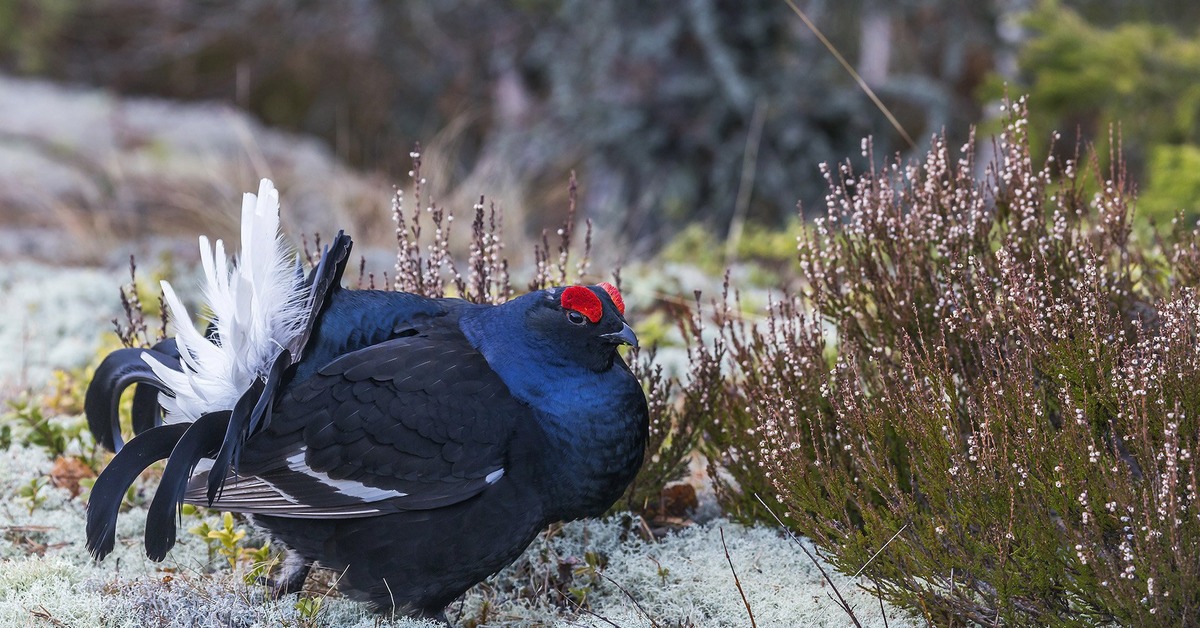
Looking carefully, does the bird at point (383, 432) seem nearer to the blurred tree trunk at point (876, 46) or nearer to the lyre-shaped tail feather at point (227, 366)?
the lyre-shaped tail feather at point (227, 366)

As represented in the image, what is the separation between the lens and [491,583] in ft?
10.4

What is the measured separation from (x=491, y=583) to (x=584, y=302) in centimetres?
99

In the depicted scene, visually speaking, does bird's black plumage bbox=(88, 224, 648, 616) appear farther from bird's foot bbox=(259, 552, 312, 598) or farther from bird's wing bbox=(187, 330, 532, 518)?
bird's foot bbox=(259, 552, 312, 598)

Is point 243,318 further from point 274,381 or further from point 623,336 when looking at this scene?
point 623,336

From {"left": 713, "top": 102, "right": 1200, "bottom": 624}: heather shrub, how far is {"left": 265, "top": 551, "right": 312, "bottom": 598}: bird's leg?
127cm

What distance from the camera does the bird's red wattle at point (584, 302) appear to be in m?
2.73

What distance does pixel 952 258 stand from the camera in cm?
292

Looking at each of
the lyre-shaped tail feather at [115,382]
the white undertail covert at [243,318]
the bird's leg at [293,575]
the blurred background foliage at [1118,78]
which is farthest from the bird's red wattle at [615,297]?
the blurred background foliage at [1118,78]

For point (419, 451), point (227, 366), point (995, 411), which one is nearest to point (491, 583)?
point (419, 451)

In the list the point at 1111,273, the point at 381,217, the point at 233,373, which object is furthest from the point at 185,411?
the point at 381,217

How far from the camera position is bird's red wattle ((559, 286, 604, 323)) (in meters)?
2.73

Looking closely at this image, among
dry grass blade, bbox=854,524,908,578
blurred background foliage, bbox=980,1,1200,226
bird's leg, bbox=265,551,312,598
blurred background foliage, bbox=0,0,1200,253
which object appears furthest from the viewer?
blurred background foliage, bbox=0,0,1200,253

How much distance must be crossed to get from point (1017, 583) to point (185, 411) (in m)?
2.11

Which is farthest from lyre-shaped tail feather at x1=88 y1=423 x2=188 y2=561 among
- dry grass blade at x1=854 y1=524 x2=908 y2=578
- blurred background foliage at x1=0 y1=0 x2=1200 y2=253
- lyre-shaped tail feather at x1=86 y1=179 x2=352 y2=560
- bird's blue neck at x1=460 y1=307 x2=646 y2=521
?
blurred background foliage at x1=0 y1=0 x2=1200 y2=253
